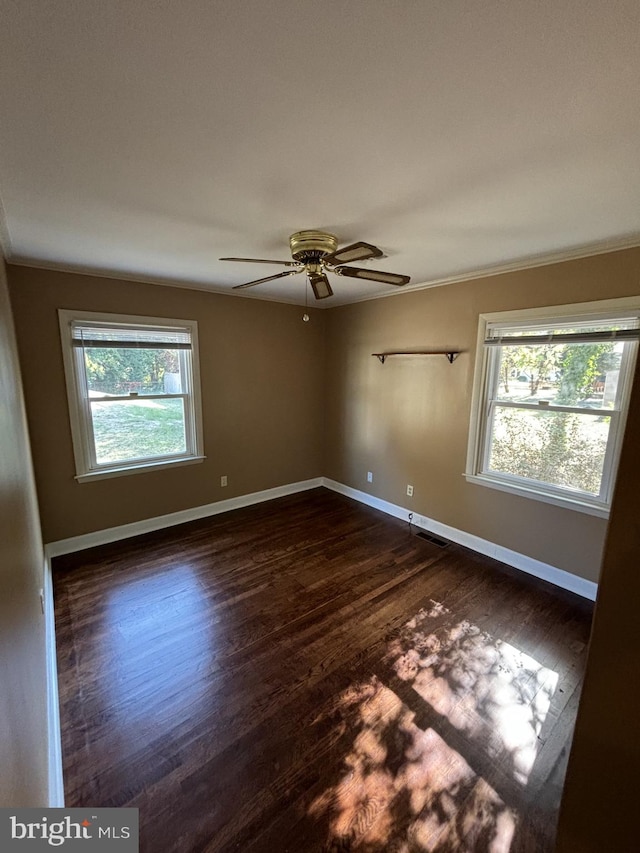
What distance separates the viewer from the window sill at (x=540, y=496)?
2.48 metres

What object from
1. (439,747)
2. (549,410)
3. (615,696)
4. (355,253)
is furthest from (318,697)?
(549,410)

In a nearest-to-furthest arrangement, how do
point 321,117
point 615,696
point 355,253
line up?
point 615,696 → point 321,117 → point 355,253

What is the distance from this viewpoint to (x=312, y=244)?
2035 mm

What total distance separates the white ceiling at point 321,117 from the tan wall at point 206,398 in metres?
0.98

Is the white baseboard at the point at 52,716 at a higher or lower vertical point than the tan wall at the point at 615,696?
lower

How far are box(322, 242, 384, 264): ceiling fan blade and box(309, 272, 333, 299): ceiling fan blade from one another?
0.69 ft

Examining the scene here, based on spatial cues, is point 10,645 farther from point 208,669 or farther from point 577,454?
point 577,454

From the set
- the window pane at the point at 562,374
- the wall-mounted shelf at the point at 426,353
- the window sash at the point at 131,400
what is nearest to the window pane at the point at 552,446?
the window pane at the point at 562,374

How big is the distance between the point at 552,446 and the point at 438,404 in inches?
40.2

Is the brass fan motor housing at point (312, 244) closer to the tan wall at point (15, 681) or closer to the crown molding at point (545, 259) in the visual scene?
the crown molding at point (545, 259)

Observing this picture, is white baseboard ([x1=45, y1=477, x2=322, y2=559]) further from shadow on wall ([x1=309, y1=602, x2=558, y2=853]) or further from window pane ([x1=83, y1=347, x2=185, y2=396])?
shadow on wall ([x1=309, y1=602, x2=558, y2=853])

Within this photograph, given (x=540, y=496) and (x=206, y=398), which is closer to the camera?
(x=540, y=496)

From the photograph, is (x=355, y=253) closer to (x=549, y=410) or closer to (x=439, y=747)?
(x=549, y=410)

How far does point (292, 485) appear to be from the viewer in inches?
183
